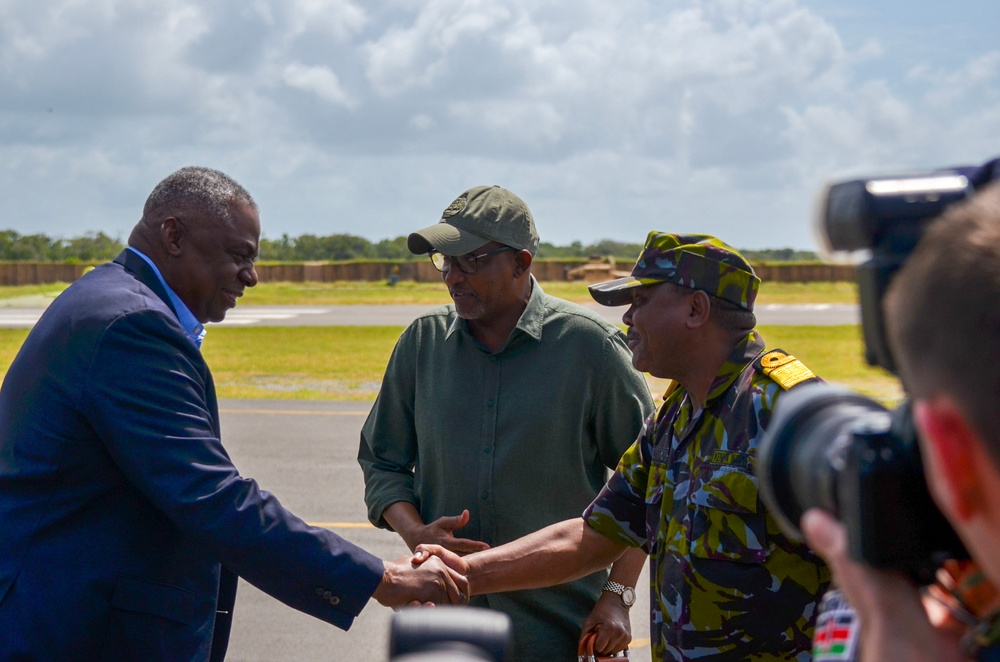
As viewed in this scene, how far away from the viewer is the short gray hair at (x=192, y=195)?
3469 mm

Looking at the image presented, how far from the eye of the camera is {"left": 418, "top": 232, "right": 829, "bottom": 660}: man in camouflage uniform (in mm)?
2818

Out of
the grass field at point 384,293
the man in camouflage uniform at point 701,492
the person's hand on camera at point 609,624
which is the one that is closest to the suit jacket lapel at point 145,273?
the man in camouflage uniform at point 701,492

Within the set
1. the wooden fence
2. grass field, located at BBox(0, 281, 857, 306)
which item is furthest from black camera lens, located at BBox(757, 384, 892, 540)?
the wooden fence

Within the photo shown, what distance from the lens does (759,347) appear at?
319 cm

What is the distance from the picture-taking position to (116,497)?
3035 millimetres

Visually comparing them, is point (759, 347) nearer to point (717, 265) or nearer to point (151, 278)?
point (717, 265)

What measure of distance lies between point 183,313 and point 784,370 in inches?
73.2

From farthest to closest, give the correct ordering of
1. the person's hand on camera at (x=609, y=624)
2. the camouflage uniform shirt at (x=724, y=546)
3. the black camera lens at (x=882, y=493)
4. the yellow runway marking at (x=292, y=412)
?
the yellow runway marking at (x=292, y=412) < the person's hand on camera at (x=609, y=624) < the camouflage uniform shirt at (x=724, y=546) < the black camera lens at (x=882, y=493)

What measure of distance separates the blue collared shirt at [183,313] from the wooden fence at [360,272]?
62.3 metres

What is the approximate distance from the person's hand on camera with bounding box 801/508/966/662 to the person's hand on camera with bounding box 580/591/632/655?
2.52 m

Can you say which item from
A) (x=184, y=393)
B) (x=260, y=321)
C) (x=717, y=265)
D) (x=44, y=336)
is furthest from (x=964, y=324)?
(x=260, y=321)

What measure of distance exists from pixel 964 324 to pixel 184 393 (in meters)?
2.48

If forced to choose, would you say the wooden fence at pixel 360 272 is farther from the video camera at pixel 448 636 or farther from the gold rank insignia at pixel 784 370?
the video camera at pixel 448 636

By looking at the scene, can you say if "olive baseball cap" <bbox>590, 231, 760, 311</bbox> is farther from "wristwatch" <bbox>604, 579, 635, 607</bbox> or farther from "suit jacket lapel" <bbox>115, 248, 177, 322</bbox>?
"suit jacket lapel" <bbox>115, 248, 177, 322</bbox>
